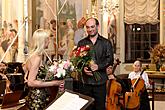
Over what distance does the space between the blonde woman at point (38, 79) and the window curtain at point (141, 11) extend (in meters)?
11.6

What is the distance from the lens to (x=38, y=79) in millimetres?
3752

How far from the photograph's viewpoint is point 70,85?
3842mm

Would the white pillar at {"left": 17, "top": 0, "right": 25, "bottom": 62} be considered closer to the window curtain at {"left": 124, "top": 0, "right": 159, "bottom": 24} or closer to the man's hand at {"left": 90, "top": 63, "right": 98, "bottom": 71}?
the window curtain at {"left": 124, "top": 0, "right": 159, "bottom": 24}

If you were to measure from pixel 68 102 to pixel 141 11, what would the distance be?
13231 millimetres

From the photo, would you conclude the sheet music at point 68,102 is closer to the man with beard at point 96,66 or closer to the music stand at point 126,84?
the man with beard at point 96,66

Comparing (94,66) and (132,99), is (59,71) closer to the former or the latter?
(94,66)

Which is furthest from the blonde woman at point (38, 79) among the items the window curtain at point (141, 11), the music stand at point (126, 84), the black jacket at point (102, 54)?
the window curtain at point (141, 11)

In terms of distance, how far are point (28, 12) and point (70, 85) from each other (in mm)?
7496

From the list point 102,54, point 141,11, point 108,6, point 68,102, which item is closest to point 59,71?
point 68,102

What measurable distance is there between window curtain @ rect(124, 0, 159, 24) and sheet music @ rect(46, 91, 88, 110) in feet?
42.8

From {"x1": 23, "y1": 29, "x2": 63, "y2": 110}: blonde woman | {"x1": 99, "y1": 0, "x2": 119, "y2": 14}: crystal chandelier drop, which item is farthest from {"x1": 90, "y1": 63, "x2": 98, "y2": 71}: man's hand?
{"x1": 99, "y1": 0, "x2": 119, "y2": 14}: crystal chandelier drop

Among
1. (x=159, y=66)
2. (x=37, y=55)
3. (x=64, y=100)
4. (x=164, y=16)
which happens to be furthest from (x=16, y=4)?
(x=64, y=100)

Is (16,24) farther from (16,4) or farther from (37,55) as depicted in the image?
(37,55)

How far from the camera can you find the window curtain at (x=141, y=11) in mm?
14930
